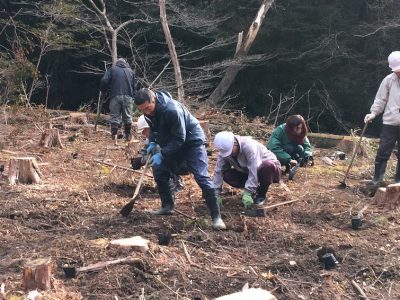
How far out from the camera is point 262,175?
5828 mm

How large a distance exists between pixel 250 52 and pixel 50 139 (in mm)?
10743

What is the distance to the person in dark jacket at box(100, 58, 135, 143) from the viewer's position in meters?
9.95

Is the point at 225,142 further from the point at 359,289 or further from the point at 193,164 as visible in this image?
the point at 359,289

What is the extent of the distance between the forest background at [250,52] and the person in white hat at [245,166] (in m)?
10.1

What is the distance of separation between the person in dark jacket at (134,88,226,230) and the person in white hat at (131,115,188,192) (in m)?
0.08

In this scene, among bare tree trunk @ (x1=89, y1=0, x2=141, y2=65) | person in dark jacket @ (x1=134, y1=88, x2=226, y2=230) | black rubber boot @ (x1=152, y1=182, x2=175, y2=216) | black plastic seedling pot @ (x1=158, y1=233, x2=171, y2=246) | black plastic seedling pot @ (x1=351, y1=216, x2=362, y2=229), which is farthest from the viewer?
bare tree trunk @ (x1=89, y1=0, x2=141, y2=65)

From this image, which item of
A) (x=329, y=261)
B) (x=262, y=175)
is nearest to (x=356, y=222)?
(x=262, y=175)

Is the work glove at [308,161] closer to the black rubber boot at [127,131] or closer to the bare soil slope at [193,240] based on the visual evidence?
the bare soil slope at [193,240]

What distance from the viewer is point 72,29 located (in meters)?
15.7

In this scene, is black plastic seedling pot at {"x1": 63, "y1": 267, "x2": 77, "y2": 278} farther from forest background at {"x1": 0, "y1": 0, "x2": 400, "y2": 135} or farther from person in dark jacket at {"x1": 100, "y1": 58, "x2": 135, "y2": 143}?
forest background at {"x1": 0, "y1": 0, "x2": 400, "y2": 135}

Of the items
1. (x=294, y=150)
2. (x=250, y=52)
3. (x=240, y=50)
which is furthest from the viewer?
(x=250, y=52)

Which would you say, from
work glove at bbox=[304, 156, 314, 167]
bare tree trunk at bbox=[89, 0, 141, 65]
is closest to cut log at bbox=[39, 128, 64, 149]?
work glove at bbox=[304, 156, 314, 167]

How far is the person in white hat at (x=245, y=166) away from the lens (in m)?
5.55

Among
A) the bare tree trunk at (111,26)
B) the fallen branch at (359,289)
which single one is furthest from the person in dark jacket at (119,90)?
the fallen branch at (359,289)
